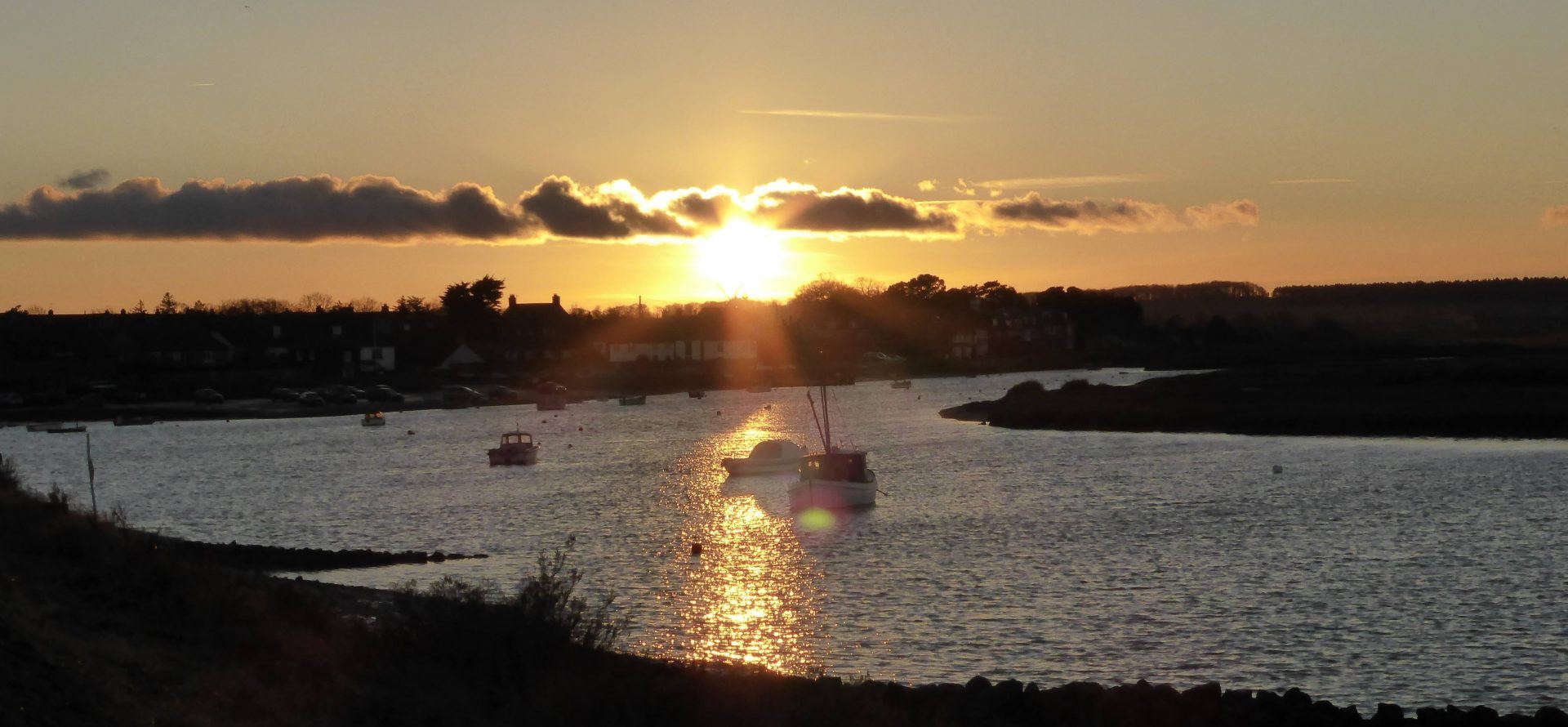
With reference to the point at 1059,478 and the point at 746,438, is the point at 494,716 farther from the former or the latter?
the point at 746,438

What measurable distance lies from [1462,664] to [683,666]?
14.0 meters

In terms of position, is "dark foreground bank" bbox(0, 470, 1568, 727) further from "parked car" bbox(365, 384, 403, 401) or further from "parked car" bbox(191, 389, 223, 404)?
"parked car" bbox(365, 384, 403, 401)

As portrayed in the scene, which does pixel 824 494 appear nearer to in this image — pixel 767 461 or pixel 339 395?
pixel 767 461

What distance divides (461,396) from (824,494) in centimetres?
11572

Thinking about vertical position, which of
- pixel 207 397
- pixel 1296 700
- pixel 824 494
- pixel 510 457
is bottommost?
pixel 824 494

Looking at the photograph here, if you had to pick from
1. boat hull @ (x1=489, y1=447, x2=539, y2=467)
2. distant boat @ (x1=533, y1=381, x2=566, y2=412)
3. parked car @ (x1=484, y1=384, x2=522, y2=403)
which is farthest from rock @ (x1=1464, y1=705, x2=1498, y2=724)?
parked car @ (x1=484, y1=384, x2=522, y2=403)

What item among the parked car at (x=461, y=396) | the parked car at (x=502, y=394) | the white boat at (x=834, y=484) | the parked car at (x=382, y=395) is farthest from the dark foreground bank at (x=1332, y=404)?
the parked car at (x=382, y=395)

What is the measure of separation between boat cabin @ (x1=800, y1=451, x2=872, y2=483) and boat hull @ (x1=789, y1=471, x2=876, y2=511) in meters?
0.29

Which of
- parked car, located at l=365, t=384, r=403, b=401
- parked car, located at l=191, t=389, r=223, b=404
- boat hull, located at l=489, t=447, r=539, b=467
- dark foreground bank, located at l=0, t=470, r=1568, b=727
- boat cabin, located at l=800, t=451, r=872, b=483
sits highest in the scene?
parked car, located at l=191, t=389, r=223, b=404

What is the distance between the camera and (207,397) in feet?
497

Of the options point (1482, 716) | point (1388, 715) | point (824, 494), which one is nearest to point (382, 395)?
point (824, 494)

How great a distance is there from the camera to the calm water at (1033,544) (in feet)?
87.5

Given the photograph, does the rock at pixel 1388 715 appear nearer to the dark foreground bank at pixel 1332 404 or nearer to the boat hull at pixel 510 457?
the boat hull at pixel 510 457

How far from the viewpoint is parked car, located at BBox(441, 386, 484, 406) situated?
534ft
